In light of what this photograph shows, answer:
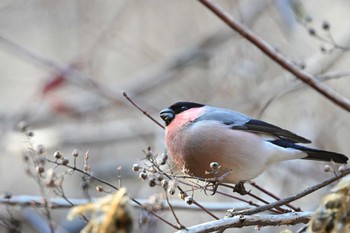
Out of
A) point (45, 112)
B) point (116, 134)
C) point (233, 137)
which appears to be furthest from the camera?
point (45, 112)

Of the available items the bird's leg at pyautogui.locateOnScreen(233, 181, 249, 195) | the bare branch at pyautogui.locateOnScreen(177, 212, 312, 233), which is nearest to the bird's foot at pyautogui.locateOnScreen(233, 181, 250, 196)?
the bird's leg at pyautogui.locateOnScreen(233, 181, 249, 195)

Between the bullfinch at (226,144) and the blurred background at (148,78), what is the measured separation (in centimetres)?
57

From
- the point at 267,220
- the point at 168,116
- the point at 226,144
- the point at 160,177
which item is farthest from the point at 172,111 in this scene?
the point at 267,220

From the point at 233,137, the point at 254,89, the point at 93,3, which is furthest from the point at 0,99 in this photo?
the point at 233,137

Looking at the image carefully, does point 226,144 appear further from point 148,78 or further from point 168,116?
point 148,78

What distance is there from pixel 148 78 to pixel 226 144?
2.95 m

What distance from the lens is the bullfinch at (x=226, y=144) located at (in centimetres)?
239

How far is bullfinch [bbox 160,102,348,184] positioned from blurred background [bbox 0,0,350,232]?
565 millimetres

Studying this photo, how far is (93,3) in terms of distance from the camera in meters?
5.83

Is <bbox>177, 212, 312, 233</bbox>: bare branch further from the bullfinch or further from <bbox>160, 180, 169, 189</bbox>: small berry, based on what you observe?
the bullfinch

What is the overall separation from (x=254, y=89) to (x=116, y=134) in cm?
130

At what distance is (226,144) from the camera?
2.46 m

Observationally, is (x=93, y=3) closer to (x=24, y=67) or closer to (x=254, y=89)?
(x=24, y=67)

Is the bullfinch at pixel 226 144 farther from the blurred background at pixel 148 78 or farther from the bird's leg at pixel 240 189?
the blurred background at pixel 148 78
